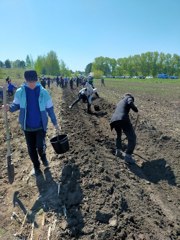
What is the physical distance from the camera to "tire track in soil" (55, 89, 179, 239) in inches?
158

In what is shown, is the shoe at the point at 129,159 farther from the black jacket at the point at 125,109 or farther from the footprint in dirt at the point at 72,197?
the footprint in dirt at the point at 72,197

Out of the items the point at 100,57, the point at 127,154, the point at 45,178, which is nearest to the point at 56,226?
the point at 45,178

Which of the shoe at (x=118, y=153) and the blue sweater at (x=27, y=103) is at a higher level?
the blue sweater at (x=27, y=103)

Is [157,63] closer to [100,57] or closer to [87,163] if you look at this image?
[100,57]

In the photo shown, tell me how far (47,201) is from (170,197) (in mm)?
2257

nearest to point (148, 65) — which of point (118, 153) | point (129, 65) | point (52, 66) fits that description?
point (129, 65)

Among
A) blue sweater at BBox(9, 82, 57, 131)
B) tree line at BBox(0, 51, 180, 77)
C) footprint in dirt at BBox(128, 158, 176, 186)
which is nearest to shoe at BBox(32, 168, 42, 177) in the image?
blue sweater at BBox(9, 82, 57, 131)

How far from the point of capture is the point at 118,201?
15.0 feet

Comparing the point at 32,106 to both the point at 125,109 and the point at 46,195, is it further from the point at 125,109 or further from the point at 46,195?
the point at 125,109

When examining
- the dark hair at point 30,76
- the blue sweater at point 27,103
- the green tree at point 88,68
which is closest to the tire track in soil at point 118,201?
the blue sweater at point 27,103

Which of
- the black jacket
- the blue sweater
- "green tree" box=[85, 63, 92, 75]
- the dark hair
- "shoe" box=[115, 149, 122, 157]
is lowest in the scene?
"green tree" box=[85, 63, 92, 75]

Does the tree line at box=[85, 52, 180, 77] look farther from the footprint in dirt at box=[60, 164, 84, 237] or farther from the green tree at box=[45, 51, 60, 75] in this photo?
the footprint in dirt at box=[60, 164, 84, 237]

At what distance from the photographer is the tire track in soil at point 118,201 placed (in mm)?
4012

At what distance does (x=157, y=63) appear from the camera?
110125mm
